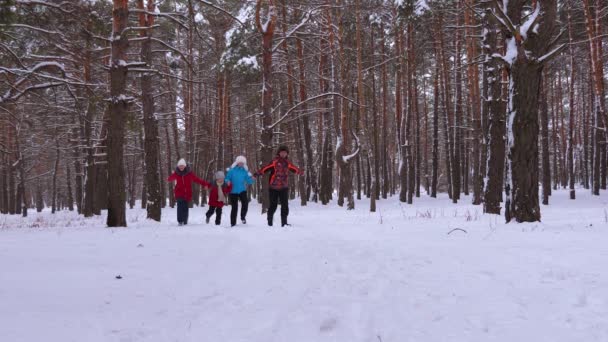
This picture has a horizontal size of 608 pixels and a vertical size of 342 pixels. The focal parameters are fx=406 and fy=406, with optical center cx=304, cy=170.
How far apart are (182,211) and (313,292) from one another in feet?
23.8

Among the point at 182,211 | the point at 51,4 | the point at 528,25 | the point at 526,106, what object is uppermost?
the point at 51,4

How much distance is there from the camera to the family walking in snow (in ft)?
29.5

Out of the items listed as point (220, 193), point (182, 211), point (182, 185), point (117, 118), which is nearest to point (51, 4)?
point (117, 118)

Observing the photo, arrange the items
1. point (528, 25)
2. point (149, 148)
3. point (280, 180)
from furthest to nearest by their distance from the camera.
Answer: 1. point (149, 148)
2. point (280, 180)
3. point (528, 25)

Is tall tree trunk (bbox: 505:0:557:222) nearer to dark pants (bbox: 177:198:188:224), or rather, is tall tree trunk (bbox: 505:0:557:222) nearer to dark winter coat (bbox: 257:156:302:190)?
dark winter coat (bbox: 257:156:302:190)

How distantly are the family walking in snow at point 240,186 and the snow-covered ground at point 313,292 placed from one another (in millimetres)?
3610

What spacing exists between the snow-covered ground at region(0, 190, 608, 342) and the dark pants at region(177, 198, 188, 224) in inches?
174

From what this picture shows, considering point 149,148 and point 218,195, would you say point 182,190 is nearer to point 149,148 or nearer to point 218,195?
point 218,195

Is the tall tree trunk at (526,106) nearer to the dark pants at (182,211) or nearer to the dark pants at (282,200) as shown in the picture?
the dark pants at (282,200)

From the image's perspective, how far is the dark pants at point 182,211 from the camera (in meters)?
9.91

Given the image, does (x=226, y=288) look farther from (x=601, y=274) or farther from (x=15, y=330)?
(x=601, y=274)

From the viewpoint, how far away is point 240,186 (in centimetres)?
945

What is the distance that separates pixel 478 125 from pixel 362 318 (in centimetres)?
1507

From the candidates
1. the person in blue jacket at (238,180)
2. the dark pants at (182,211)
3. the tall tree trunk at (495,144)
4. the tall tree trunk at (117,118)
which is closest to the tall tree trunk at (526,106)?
the tall tree trunk at (495,144)
